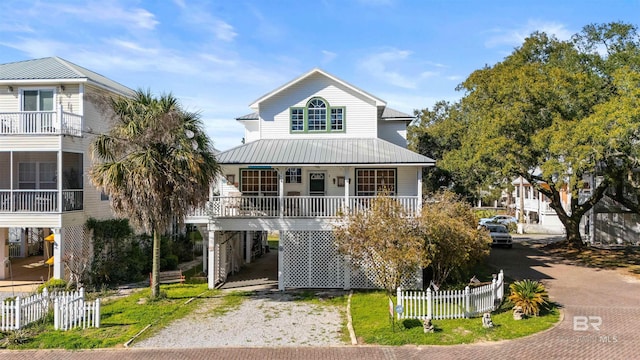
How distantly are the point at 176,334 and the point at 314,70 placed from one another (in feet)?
46.3

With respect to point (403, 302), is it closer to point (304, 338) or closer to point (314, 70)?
Result: point (304, 338)

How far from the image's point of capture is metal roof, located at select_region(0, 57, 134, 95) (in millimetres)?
21047

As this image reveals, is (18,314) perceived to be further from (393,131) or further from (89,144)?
(393,131)

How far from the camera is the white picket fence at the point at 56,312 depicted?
14.2 metres

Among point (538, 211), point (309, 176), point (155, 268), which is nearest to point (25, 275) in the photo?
point (155, 268)

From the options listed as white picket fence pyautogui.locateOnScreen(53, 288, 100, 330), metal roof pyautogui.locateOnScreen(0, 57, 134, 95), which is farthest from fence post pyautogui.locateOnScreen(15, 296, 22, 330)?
metal roof pyautogui.locateOnScreen(0, 57, 134, 95)

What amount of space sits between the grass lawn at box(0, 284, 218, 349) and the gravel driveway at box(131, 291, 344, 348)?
2.23 ft

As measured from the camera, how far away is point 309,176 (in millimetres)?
23203

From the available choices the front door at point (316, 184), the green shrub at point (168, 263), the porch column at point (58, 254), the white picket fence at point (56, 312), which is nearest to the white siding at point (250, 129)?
the front door at point (316, 184)

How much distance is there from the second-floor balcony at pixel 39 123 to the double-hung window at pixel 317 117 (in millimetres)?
10337

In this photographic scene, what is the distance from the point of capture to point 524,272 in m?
23.9

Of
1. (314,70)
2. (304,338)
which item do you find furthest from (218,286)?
(314,70)

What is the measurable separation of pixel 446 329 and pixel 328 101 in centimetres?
1301

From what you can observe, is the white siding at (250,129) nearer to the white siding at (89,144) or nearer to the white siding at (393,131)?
the white siding at (393,131)
